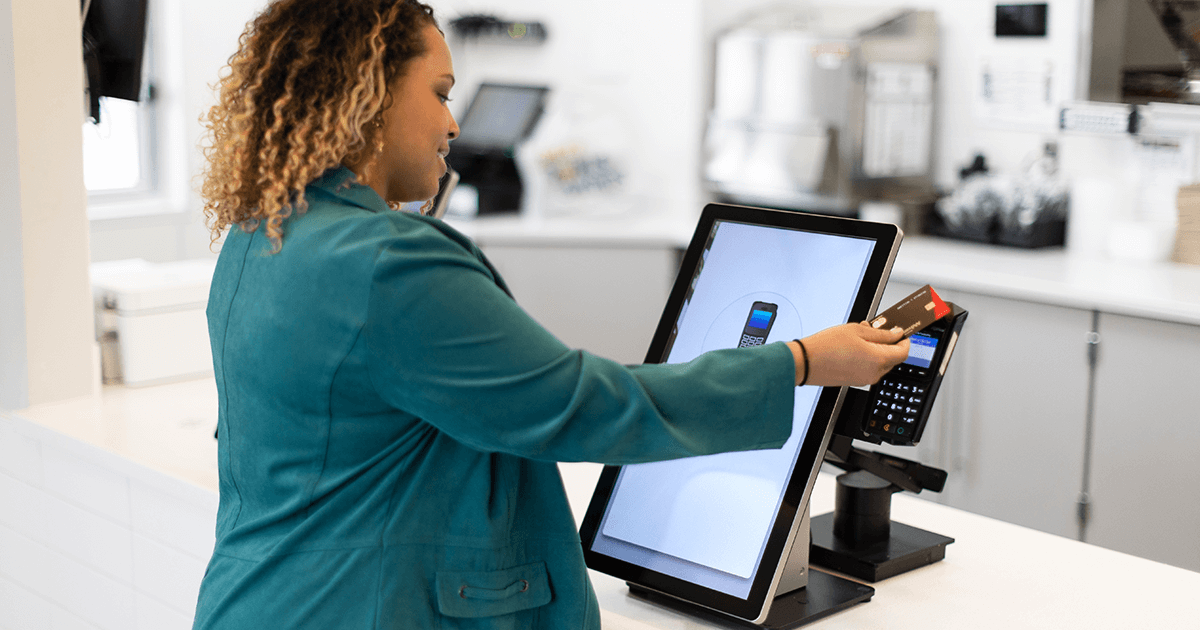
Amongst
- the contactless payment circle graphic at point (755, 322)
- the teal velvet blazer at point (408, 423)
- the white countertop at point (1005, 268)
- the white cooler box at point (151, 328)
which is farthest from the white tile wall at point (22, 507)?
the white countertop at point (1005, 268)

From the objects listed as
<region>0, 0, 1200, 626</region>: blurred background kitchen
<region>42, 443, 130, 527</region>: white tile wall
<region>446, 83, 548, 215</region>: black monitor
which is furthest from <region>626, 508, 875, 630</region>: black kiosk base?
<region>446, 83, 548, 215</region>: black monitor

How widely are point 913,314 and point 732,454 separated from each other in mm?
270

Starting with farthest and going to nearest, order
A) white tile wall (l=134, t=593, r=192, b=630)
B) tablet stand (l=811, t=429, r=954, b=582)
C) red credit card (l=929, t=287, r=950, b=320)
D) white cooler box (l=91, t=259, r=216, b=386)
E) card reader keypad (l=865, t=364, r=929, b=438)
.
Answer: white cooler box (l=91, t=259, r=216, b=386) → white tile wall (l=134, t=593, r=192, b=630) → tablet stand (l=811, t=429, r=954, b=582) → card reader keypad (l=865, t=364, r=929, b=438) → red credit card (l=929, t=287, r=950, b=320)

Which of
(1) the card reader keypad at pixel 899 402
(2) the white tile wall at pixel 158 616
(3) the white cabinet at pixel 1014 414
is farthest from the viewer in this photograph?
(3) the white cabinet at pixel 1014 414

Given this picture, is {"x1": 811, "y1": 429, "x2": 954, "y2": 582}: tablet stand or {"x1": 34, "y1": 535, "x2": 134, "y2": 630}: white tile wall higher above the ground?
{"x1": 811, "y1": 429, "x2": 954, "y2": 582}: tablet stand

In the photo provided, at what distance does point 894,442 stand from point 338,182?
0.64m

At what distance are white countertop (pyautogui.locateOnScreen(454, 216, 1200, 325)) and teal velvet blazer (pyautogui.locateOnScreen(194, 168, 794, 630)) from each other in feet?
7.13

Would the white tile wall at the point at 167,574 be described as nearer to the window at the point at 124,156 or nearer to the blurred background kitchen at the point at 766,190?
the blurred background kitchen at the point at 766,190

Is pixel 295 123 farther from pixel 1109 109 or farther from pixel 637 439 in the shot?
pixel 1109 109

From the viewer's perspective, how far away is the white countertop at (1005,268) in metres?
2.92

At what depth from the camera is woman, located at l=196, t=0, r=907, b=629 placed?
965mm

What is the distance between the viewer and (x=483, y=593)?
3.51 feet

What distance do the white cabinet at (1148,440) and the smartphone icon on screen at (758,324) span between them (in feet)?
6.22

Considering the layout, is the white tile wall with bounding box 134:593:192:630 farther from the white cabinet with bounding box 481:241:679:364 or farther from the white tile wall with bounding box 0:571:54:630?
the white cabinet with bounding box 481:241:679:364
